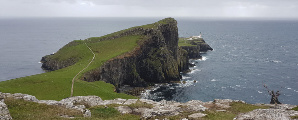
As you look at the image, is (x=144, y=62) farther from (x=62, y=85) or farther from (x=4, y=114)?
(x=4, y=114)

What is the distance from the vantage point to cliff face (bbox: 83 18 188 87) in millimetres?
82387

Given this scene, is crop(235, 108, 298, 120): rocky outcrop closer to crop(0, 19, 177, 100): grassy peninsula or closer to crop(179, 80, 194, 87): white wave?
crop(0, 19, 177, 100): grassy peninsula

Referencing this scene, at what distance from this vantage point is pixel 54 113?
24.1 meters

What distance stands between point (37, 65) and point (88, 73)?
53150mm

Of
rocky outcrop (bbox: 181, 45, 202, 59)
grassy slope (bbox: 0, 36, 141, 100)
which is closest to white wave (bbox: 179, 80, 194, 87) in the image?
grassy slope (bbox: 0, 36, 141, 100)

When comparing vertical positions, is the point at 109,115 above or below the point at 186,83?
above

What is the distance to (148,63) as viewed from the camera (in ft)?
314

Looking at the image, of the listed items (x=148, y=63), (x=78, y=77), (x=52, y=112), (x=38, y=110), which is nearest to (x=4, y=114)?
(x=52, y=112)

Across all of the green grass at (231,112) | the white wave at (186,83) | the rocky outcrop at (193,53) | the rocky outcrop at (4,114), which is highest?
the rocky outcrop at (4,114)

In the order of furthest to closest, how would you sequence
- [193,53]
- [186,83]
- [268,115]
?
1. [193,53]
2. [186,83]
3. [268,115]

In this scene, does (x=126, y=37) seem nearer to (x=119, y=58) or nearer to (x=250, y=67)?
(x=119, y=58)

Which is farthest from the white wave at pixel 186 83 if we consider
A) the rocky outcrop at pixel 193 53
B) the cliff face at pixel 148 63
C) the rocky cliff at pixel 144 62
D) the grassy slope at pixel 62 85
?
the rocky outcrop at pixel 193 53

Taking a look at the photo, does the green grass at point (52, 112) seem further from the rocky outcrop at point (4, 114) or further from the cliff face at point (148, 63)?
the cliff face at point (148, 63)

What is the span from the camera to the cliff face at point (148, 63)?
82.4m
